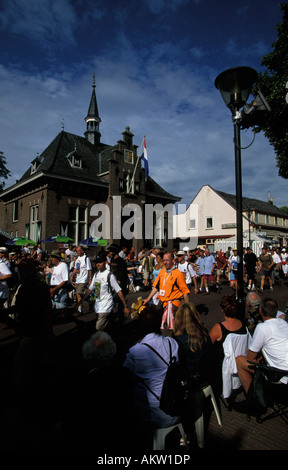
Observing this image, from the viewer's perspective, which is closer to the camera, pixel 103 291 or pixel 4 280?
pixel 103 291

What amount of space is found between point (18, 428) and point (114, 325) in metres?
5.43

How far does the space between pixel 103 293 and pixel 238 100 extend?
425 centimetres

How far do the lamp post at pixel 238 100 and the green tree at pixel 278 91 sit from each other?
11.4 meters

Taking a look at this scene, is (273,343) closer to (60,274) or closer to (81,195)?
(60,274)

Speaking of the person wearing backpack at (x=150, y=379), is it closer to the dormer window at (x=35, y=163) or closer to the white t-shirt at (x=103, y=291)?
the white t-shirt at (x=103, y=291)

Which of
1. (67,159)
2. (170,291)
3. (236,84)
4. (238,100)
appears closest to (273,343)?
(170,291)

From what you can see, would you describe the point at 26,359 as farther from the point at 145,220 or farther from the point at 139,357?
the point at 145,220

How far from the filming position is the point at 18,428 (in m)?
1.97

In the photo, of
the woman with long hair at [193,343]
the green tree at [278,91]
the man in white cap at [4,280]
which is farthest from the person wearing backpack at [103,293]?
the green tree at [278,91]

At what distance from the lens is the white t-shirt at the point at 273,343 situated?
3396mm

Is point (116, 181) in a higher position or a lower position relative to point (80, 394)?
higher

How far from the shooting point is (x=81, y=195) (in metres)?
22.6

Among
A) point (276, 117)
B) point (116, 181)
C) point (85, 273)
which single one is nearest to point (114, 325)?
point (85, 273)

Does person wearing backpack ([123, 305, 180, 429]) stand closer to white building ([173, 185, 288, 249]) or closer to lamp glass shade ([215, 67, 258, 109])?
lamp glass shade ([215, 67, 258, 109])
